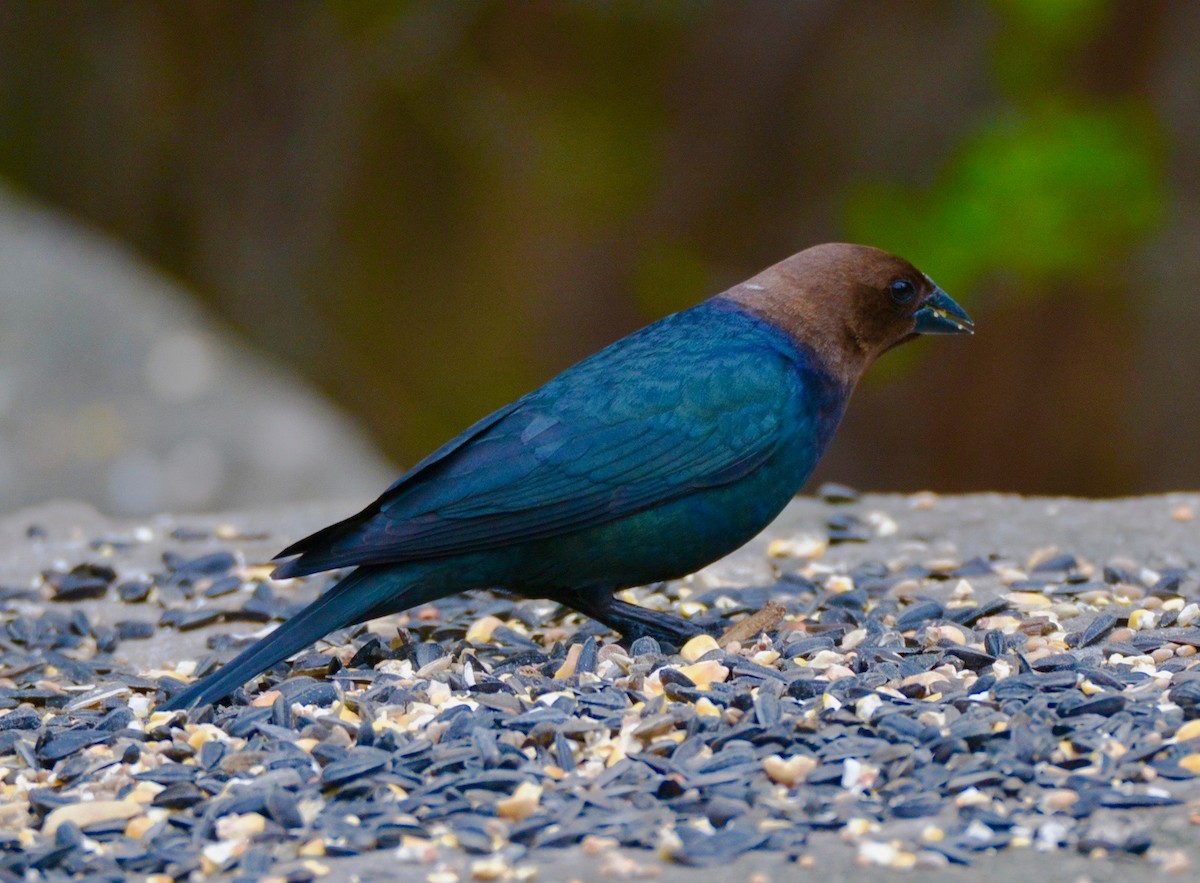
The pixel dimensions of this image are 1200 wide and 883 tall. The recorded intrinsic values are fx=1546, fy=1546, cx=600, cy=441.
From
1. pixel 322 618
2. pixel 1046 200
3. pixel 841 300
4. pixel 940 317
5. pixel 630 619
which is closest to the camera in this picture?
pixel 322 618

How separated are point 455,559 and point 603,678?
20.7 inches

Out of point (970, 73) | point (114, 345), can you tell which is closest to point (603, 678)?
point (114, 345)

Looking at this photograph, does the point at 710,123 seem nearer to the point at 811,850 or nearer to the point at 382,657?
the point at 382,657

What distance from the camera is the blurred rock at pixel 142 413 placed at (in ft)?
24.6

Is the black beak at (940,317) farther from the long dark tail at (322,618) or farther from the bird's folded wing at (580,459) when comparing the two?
the long dark tail at (322,618)

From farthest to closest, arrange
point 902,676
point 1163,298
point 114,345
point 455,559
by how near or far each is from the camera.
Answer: point 1163,298, point 114,345, point 455,559, point 902,676

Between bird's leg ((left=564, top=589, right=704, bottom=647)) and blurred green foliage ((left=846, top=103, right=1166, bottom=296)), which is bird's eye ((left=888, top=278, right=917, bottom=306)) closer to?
bird's leg ((left=564, top=589, right=704, bottom=647))

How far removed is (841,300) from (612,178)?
6.08 metres

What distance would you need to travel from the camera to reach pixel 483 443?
406 centimetres

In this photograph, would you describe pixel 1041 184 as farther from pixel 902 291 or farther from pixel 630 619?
pixel 630 619

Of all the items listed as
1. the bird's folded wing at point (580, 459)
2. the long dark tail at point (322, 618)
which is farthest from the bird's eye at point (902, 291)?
the long dark tail at point (322, 618)

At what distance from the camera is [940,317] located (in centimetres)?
461

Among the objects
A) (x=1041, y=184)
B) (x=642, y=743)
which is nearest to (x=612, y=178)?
(x=1041, y=184)

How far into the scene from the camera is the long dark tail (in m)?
3.66
